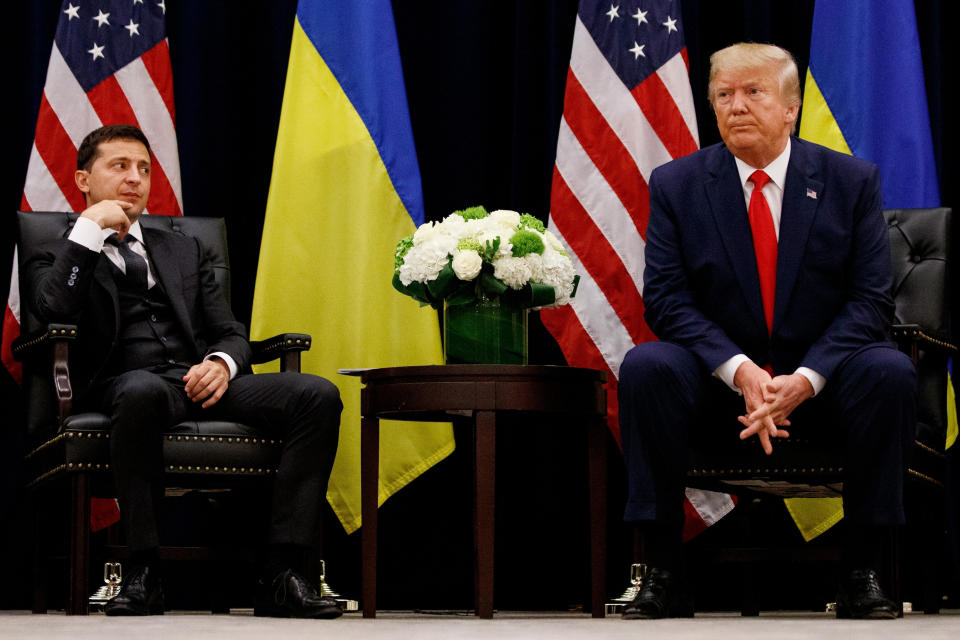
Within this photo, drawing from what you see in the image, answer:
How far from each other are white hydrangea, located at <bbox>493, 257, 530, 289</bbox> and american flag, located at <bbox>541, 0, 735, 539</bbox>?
2.60 feet

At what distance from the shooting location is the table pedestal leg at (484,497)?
9.66 ft

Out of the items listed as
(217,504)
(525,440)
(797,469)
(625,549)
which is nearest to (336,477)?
(217,504)

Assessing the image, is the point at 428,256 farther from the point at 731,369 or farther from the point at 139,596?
the point at 139,596

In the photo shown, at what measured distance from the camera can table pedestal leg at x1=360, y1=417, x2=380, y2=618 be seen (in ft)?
10.2

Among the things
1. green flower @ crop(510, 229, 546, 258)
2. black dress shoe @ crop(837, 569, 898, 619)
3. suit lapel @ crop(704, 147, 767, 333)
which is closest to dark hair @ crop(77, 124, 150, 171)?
green flower @ crop(510, 229, 546, 258)

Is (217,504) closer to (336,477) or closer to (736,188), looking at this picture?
(336,477)

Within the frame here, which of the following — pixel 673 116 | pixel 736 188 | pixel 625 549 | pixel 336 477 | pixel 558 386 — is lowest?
pixel 625 549

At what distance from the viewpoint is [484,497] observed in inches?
118

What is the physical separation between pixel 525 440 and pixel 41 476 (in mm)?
1561

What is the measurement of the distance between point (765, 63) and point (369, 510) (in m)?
1.49

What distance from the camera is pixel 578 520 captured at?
417cm

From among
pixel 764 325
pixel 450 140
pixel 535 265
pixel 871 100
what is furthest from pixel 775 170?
pixel 450 140

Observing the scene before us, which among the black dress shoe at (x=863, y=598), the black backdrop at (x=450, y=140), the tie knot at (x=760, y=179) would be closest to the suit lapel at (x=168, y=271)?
the black backdrop at (x=450, y=140)

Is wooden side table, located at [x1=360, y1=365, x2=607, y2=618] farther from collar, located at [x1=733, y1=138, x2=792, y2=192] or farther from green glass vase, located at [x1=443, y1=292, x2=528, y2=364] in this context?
collar, located at [x1=733, y1=138, x2=792, y2=192]
